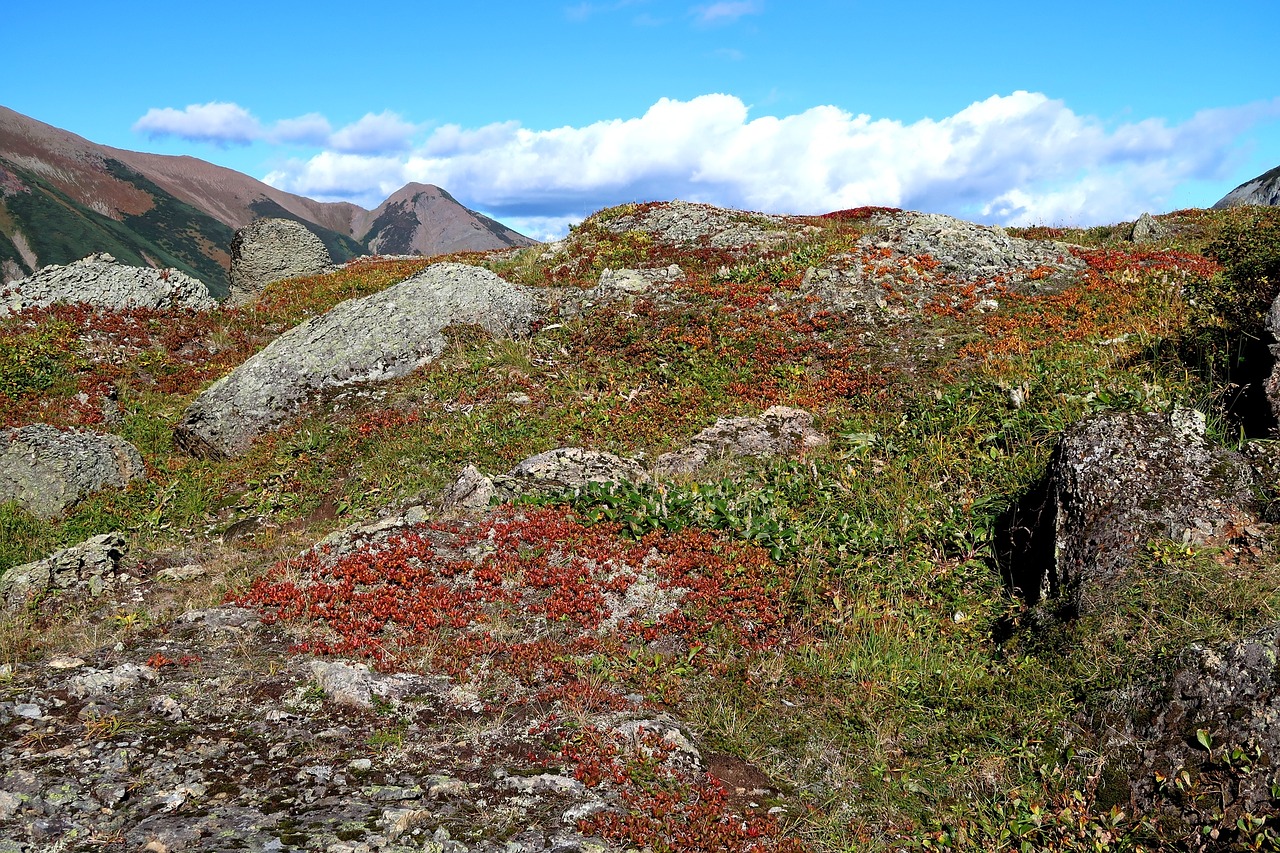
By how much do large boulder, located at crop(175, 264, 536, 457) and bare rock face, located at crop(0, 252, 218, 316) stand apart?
8749 millimetres

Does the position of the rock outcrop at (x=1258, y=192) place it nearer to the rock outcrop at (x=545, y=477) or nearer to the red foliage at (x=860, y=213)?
the red foliage at (x=860, y=213)

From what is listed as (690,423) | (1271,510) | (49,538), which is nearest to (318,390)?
(49,538)

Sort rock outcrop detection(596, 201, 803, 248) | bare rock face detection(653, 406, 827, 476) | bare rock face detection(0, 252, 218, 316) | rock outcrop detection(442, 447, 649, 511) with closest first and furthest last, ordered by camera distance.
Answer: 1. rock outcrop detection(442, 447, 649, 511)
2. bare rock face detection(653, 406, 827, 476)
3. bare rock face detection(0, 252, 218, 316)
4. rock outcrop detection(596, 201, 803, 248)

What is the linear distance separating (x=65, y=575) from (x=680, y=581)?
1003cm

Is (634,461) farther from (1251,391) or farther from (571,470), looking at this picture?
(1251,391)

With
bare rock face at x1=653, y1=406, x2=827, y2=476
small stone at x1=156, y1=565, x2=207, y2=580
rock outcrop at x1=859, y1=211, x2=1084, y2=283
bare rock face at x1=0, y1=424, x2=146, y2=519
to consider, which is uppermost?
rock outcrop at x1=859, y1=211, x2=1084, y2=283

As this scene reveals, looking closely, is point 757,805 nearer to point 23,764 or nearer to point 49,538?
point 23,764

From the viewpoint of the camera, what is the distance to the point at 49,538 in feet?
45.4

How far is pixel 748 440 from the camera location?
1476cm

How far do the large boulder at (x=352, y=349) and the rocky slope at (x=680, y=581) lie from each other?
0.12 meters

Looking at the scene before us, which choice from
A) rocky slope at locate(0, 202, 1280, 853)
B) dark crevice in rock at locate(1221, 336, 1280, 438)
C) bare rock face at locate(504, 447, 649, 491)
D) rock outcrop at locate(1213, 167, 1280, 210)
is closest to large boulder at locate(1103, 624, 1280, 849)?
rocky slope at locate(0, 202, 1280, 853)

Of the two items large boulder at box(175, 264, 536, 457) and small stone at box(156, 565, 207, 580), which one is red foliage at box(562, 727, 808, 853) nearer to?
small stone at box(156, 565, 207, 580)

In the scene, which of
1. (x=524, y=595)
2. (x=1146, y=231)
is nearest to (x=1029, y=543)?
(x=524, y=595)

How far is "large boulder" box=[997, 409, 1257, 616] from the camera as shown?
852 cm
